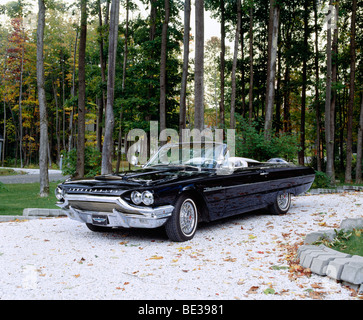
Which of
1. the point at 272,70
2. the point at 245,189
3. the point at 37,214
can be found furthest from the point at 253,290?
the point at 272,70

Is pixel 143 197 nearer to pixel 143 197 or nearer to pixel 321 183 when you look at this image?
pixel 143 197

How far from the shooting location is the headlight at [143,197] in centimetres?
520

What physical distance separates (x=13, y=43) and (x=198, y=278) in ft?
124

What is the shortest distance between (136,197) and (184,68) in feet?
46.0

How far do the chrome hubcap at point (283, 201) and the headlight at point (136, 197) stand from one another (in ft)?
13.7

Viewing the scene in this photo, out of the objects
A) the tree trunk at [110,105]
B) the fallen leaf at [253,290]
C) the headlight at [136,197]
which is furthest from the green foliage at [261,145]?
the fallen leaf at [253,290]

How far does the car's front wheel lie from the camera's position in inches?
219

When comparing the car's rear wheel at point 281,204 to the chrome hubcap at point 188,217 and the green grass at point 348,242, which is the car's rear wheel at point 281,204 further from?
the chrome hubcap at point 188,217

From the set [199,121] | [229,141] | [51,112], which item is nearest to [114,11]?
[199,121]

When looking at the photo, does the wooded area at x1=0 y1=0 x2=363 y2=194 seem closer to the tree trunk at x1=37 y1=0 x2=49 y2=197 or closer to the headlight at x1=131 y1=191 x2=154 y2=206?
the tree trunk at x1=37 y1=0 x2=49 y2=197

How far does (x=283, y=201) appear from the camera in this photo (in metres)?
8.52

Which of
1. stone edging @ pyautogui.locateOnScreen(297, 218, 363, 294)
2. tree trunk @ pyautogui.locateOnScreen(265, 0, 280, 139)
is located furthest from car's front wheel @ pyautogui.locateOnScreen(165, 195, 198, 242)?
tree trunk @ pyautogui.locateOnScreen(265, 0, 280, 139)

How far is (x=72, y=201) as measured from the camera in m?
5.75
